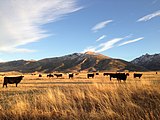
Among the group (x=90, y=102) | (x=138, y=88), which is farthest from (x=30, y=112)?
(x=138, y=88)

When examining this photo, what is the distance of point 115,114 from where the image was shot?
6223 mm

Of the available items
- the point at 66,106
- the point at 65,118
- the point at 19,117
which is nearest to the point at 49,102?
the point at 66,106

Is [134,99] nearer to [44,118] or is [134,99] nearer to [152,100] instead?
[152,100]

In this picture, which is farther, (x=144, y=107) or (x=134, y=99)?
(x=134, y=99)

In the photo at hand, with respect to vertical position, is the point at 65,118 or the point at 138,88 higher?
the point at 138,88

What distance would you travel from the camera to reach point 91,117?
21.1 ft

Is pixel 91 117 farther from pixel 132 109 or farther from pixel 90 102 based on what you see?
pixel 90 102

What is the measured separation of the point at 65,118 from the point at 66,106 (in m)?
1.22

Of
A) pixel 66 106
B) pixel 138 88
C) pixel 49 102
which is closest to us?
pixel 66 106

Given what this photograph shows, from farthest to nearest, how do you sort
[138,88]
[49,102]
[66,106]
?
[138,88], [49,102], [66,106]

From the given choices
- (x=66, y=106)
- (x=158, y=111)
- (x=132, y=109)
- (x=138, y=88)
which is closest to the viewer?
(x=158, y=111)

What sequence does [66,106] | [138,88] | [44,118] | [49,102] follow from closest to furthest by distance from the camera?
[44,118], [66,106], [49,102], [138,88]

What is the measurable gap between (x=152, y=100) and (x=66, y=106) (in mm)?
2618

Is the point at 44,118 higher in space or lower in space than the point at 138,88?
lower
